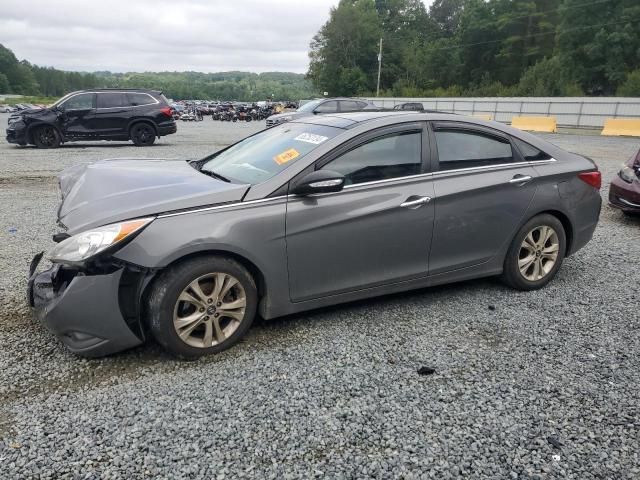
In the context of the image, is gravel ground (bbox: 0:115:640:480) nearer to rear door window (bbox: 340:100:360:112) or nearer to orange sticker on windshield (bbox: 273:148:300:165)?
orange sticker on windshield (bbox: 273:148:300:165)

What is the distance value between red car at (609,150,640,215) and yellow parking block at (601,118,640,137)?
19.8 meters

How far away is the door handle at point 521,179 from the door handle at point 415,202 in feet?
3.02

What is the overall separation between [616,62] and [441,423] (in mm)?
53806

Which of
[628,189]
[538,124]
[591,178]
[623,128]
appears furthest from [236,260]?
[538,124]

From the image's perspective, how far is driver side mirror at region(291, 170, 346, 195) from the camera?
10.7ft

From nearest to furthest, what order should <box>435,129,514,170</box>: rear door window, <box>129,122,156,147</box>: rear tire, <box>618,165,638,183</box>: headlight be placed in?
<box>435,129,514,170</box>: rear door window, <box>618,165,638,183</box>: headlight, <box>129,122,156,147</box>: rear tire

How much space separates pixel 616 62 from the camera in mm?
45844

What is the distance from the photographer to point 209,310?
10.4 feet

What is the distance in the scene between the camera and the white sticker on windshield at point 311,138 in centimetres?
364

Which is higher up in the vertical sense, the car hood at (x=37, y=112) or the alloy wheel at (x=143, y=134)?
the car hood at (x=37, y=112)

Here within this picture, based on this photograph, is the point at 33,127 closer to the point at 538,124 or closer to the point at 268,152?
the point at 268,152

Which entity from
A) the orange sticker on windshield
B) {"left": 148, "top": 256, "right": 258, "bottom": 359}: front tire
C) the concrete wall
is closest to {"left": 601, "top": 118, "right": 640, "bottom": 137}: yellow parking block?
the concrete wall

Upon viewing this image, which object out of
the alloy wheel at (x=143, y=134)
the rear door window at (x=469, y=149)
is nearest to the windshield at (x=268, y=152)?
the rear door window at (x=469, y=149)

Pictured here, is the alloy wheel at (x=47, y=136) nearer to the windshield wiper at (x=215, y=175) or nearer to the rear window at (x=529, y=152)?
the windshield wiper at (x=215, y=175)
